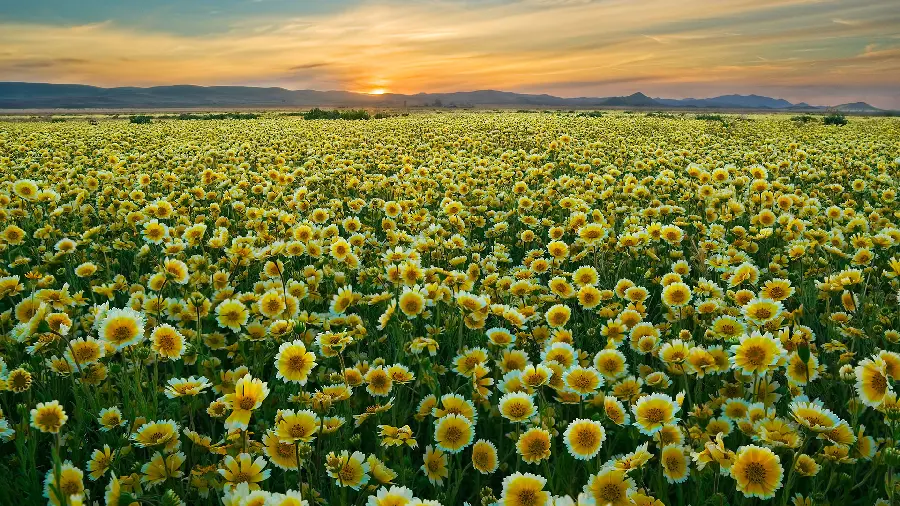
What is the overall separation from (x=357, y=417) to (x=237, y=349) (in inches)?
47.9

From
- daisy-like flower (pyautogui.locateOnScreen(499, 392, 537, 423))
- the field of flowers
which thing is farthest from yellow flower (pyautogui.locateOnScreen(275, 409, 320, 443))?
daisy-like flower (pyautogui.locateOnScreen(499, 392, 537, 423))

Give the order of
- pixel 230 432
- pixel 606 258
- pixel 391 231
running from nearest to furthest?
pixel 230 432 → pixel 391 231 → pixel 606 258

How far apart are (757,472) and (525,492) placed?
2.71 ft

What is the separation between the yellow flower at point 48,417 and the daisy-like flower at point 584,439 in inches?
79.2

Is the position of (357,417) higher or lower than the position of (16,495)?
higher

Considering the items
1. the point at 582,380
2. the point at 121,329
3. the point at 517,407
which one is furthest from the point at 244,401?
the point at 582,380

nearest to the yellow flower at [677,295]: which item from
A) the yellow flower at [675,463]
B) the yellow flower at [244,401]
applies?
the yellow flower at [675,463]

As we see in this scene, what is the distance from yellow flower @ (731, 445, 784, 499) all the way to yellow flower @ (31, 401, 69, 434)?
2546mm

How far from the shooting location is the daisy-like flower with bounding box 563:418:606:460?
7.47 ft

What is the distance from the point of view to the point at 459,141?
17.2 m

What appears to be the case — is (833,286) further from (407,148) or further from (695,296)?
(407,148)

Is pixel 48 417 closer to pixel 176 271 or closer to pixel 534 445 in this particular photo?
pixel 176 271

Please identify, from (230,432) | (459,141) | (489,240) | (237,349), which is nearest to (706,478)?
(230,432)

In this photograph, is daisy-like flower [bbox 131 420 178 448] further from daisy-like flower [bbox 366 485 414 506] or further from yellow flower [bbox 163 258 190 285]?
yellow flower [bbox 163 258 190 285]
